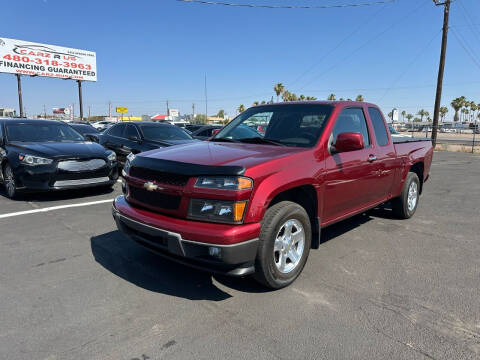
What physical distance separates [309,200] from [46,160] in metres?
5.14

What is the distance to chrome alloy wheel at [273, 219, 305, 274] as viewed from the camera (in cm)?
312

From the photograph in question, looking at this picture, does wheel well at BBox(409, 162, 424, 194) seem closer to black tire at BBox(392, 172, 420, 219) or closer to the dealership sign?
black tire at BBox(392, 172, 420, 219)

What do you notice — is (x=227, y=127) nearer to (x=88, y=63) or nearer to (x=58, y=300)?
(x=58, y=300)

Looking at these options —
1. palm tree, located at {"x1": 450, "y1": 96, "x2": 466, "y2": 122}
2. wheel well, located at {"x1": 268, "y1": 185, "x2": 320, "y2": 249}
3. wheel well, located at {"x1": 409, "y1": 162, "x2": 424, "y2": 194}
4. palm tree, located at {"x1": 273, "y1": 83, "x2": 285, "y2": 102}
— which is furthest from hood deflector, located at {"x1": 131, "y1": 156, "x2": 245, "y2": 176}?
palm tree, located at {"x1": 450, "y1": 96, "x2": 466, "y2": 122}

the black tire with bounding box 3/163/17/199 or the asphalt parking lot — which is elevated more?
the black tire with bounding box 3/163/17/199

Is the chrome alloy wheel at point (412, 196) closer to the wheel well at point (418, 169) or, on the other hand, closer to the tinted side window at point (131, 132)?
the wheel well at point (418, 169)

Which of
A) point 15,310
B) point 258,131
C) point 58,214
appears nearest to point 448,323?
point 258,131

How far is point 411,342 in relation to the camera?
8.04 feet

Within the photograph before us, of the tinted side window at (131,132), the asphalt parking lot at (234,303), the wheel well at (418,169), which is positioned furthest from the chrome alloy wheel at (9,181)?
the wheel well at (418,169)

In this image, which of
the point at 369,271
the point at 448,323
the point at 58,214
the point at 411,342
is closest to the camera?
the point at 411,342

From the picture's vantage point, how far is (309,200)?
3.51 meters

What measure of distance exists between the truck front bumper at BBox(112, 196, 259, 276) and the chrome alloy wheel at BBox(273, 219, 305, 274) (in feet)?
1.19

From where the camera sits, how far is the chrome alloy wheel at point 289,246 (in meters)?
3.12

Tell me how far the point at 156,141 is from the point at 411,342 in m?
7.40
